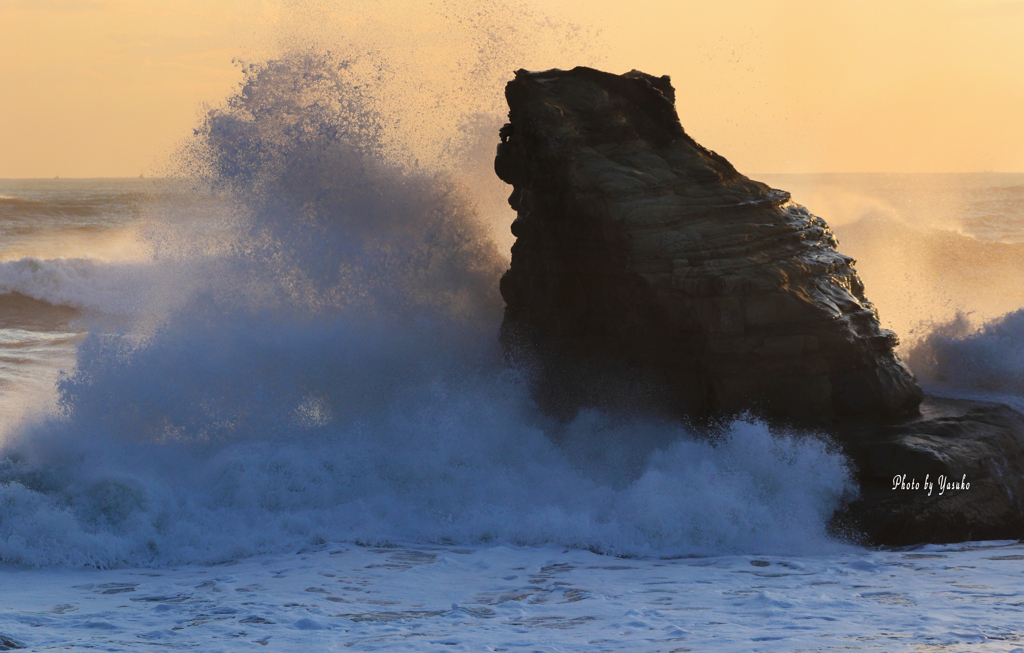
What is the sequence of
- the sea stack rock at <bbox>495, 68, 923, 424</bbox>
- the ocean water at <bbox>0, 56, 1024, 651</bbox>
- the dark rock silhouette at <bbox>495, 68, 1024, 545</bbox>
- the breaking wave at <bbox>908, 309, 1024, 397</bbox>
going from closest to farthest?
the ocean water at <bbox>0, 56, 1024, 651</bbox>, the dark rock silhouette at <bbox>495, 68, 1024, 545</bbox>, the sea stack rock at <bbox>495, 68, 923, 424</bbox>, the breaking wave at <bbox>908, 309, 1024, 397</bbox>

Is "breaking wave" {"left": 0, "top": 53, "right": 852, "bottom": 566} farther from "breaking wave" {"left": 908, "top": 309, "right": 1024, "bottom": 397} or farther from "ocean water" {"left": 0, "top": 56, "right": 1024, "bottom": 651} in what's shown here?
"breaking wave" {"left": 908, "top": 309, "right": 1024, "bottom": 397}

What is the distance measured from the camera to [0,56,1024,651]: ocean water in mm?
5297

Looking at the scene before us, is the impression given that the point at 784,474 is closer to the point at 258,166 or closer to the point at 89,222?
the point at 258,166

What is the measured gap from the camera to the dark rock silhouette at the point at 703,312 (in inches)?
276

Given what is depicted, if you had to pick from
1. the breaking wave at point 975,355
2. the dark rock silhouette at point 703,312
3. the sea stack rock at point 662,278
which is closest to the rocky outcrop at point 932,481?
the dark rock silhouette at point 703,312

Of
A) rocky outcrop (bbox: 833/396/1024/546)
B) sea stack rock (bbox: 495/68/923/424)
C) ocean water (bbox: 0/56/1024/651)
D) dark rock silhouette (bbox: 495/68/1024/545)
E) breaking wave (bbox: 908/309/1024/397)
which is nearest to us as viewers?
ocean water (bbox: 0/56/1024/651)

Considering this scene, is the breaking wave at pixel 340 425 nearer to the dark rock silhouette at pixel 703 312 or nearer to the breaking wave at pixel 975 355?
the dark rock silhouette at pixel 703 312

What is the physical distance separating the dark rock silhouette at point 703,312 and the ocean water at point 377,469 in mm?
336

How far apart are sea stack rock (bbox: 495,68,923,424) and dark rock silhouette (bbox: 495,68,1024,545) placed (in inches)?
0.6

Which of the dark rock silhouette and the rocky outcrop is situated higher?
the dark rock silhouette

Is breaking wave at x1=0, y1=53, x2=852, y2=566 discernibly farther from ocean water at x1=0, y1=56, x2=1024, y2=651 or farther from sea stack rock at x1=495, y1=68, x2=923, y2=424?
sea stack rock at x1=495, y1=68, x2=923, y2=424

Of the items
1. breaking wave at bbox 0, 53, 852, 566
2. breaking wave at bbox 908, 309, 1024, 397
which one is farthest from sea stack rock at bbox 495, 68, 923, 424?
breaking wave at bbox 908, 309, 1024, 397

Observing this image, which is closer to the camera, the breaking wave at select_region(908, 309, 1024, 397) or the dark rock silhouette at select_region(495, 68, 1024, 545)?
the dark rock silhouette at select_region(495, 68, 1024, 545)

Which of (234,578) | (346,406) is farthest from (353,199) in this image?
(234,578)
